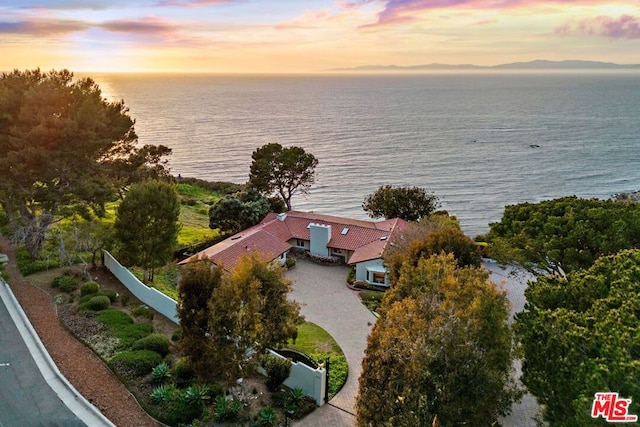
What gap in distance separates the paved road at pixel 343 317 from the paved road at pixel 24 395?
8142mm

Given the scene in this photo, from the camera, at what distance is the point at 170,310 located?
23797 mm

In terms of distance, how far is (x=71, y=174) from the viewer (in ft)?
95.6

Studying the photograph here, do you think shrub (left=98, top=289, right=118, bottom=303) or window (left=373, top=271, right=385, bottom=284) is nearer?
shrub (left=98, top=289, right=118, bottom=303)

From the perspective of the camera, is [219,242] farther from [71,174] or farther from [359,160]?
[359,160]

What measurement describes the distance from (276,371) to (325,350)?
179 inches

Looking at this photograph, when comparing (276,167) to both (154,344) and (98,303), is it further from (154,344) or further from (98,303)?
(154,344)

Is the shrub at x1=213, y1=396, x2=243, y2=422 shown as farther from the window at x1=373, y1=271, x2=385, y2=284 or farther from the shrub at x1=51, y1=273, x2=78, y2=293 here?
the window at x1=373, y1=271, x2=385, y2=284

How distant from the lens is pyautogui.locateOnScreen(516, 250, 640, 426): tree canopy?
1092 centimetres

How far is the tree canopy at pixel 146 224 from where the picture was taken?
27.1 m

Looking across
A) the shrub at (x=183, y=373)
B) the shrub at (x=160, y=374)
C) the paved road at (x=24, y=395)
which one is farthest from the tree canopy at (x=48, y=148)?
the shrub at (x=183, y=373)

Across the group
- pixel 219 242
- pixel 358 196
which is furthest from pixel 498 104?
pixel 219 242

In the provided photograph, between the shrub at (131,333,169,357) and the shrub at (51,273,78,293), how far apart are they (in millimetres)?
8016

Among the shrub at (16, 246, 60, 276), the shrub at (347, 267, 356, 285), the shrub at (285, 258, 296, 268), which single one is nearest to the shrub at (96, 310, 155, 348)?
the shrub at (16, 246, 60, 276)

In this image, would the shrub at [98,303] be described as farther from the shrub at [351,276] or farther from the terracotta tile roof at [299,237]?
the shrub at [351,276]
